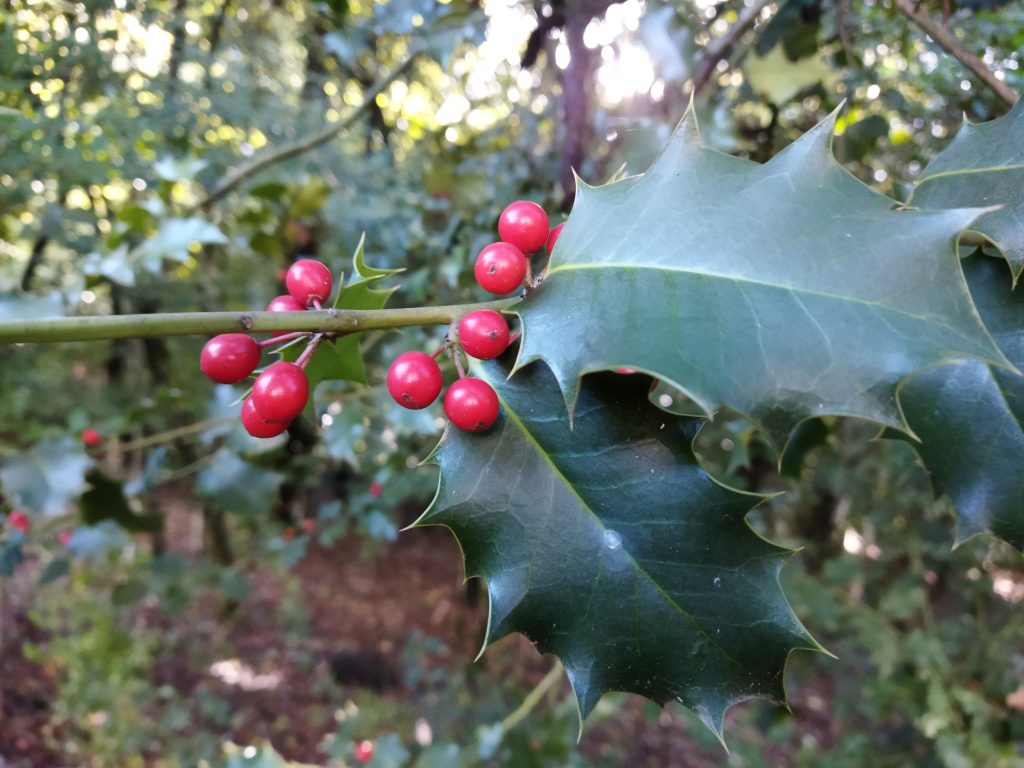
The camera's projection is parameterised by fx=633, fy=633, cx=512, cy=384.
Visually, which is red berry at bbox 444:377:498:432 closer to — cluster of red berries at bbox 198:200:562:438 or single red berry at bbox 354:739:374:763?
cluster of red berries at bbox 198:200:562:438

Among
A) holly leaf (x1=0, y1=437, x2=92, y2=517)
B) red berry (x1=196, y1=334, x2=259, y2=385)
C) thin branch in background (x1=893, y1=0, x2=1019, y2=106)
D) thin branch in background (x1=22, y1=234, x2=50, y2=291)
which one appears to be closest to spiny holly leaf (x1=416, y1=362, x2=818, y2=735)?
red berry (x1=196, y1=334, x2=259, y2=385)

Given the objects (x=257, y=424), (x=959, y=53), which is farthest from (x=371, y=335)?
(x=959, y=53)

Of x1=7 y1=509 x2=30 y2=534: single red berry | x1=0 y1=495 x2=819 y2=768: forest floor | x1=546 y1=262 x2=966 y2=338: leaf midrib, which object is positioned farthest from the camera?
x1=0 y1=495 x2=819 y2=768: forest floor

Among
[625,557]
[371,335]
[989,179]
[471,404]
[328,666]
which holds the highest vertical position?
[989,179]

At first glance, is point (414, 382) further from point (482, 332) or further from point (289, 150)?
point (289, 150)

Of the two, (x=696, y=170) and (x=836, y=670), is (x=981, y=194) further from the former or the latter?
(x=836, y=670)

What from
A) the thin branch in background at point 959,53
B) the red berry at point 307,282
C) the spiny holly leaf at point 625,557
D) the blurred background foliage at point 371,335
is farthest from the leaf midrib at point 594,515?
the thin branch in background at point 959,53
